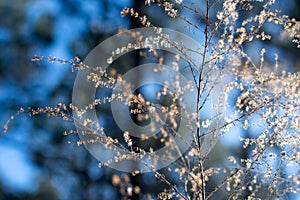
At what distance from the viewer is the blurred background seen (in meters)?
2.75

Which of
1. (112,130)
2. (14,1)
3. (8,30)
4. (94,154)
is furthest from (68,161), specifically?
(14,1)

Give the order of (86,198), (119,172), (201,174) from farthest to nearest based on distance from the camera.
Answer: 1. (86,198)
2. (119,172)
3. (201,174)

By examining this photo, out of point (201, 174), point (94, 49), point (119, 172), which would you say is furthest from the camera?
point (94, 49)

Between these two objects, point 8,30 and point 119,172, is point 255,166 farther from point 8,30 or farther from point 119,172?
point 8,30

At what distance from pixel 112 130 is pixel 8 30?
1.23 meters

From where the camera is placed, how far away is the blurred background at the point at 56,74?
275 centimetres

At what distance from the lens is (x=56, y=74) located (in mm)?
2945

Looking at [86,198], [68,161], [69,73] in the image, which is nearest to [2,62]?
[69,73]

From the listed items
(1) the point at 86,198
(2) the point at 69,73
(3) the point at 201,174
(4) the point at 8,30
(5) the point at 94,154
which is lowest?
(3) the point at 201,174

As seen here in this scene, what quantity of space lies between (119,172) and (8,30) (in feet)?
4.84

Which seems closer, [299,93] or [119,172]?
[299,93]

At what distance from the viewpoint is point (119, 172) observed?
258cm

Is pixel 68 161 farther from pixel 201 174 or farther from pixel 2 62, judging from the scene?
pixel 201 174

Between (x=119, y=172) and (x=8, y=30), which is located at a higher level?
(x=8, y=30)
